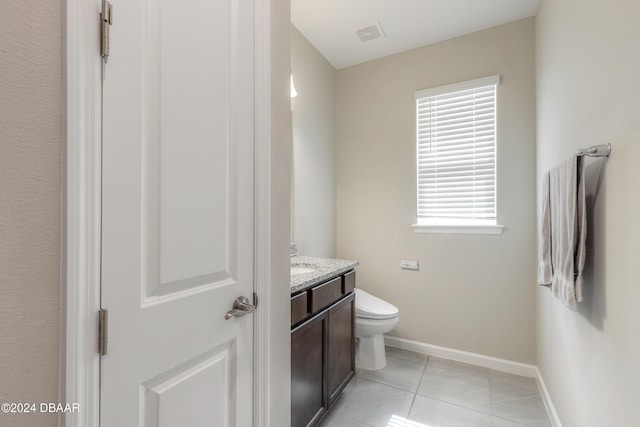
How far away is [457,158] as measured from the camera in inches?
100

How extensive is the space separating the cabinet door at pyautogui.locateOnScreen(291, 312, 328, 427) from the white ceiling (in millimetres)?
2169

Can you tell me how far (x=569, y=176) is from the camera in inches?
49.0

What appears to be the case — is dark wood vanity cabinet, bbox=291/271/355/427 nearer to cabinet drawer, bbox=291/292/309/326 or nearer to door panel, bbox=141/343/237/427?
cabinet drawer, bbox=291/292/309/326

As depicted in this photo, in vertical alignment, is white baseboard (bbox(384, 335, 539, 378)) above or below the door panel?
below

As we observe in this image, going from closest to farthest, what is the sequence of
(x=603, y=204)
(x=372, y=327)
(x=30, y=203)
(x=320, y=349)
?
(x=30, y=203) → (x=603, y=204) → (x=320, y=349) → (x=372, y=327)

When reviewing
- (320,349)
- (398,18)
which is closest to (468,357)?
(320,349)

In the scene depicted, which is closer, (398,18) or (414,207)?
(398,18)

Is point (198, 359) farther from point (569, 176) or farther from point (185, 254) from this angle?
point (569, 176)

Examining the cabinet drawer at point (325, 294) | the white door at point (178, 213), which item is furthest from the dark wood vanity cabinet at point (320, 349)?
the white door at point (178, 213)

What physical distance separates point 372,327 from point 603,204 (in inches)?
63.6

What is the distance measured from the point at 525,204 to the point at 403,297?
4.19 feet

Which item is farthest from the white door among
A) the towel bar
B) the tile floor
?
the towel bar

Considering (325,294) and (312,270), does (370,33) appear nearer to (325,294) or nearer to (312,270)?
(312,270)

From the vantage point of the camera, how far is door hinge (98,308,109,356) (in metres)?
0.63
